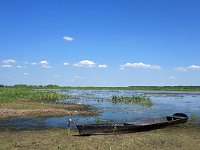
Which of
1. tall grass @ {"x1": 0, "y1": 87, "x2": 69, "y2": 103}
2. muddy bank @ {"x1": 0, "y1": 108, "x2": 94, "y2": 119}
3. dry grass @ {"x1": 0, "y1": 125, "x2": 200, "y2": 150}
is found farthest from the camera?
tall grass @ {"x1": 0, "y1": 87, "x2": 69, "y2": 103}

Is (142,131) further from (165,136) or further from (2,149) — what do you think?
(2,149)

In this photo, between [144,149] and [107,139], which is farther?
[107,139]

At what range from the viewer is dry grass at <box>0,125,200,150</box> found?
17.7 m

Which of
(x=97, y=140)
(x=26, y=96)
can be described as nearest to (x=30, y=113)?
(x=97, y=140)

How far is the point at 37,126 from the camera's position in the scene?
81.3 feet

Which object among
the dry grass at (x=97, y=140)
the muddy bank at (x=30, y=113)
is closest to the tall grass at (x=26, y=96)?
the muddy bank at (x=30, y=113)

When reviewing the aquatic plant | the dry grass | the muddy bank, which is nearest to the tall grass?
the aquatic plant

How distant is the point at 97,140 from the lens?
19344mm

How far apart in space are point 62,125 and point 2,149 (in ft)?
29.7

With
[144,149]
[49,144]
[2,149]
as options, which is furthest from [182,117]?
[2,149]

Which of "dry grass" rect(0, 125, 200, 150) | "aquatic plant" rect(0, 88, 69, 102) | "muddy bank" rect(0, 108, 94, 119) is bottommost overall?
"dry grass" rect(0, 125, 200, 150)

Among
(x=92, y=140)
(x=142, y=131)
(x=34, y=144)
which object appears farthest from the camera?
(x=142, y=131)

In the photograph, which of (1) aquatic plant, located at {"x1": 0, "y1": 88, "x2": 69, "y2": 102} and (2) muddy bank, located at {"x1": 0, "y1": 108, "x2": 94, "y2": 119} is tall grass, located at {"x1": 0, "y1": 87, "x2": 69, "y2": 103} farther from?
(2) muddy bank, located at {"x1": 0, "y1": 108, "x2": 94, "y2": 119}

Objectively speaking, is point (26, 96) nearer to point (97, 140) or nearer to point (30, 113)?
point (30, 113)
